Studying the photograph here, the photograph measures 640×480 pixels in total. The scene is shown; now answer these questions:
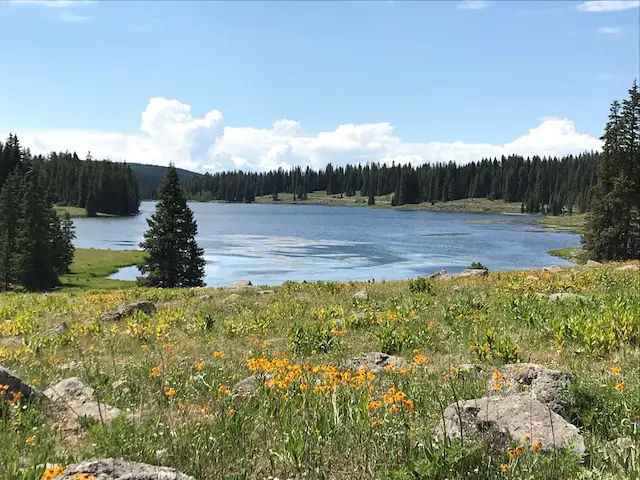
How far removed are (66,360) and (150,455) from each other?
595cm

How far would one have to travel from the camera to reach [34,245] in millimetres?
57469

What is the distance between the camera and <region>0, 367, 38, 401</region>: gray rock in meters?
5.43

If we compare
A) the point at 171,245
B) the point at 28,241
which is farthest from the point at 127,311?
the point at 28,241

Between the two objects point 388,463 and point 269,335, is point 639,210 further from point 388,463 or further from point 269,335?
point 388,463

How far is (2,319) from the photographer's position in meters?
17.3

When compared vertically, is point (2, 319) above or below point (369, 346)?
below

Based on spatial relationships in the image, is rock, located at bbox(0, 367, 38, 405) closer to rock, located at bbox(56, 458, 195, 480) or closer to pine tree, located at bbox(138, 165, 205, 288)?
rock, located at bbox(56, 458, 195, 480)

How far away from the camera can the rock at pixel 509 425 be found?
160 inches

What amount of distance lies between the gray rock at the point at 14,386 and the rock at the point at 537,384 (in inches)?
200

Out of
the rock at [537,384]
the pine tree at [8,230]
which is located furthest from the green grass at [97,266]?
the rock at [537,384]

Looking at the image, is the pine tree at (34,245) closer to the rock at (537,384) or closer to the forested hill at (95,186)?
the rock at (537,384)

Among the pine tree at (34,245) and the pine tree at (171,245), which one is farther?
the pine tree at (34,245)

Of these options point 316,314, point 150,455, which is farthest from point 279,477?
point 316,314

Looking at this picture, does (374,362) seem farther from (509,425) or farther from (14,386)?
(14,386)
